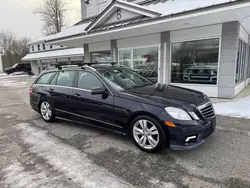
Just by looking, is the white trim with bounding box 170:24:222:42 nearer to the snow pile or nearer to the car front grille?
the snow pile

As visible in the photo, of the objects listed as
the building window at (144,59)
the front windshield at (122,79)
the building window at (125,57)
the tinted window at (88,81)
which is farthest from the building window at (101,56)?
the tinted window at (88,81)

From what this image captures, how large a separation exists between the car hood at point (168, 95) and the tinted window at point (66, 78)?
1.59 meters

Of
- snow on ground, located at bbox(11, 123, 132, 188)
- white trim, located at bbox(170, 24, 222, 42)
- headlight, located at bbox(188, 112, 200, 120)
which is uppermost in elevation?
white trim, located at bbox(170, 24, 222, 42)

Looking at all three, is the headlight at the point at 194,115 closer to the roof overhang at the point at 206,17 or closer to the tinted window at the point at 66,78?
the tinted window at the point at 66,78

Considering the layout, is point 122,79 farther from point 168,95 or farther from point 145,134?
point 145,134

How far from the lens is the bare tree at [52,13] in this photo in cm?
3328

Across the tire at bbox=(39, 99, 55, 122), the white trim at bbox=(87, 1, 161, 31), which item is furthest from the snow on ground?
the white trim at bbox=(87, 1, 161, 31)

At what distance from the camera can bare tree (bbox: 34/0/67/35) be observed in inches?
1310

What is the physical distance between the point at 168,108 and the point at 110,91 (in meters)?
1.21

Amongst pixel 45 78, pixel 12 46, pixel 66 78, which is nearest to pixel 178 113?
pixel 66 78

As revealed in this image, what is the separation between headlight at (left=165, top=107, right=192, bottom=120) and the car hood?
0.13 meters

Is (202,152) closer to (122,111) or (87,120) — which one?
(122,111)

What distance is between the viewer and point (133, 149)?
3355 millimetres

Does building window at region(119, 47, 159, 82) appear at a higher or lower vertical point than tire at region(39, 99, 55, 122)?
higher
